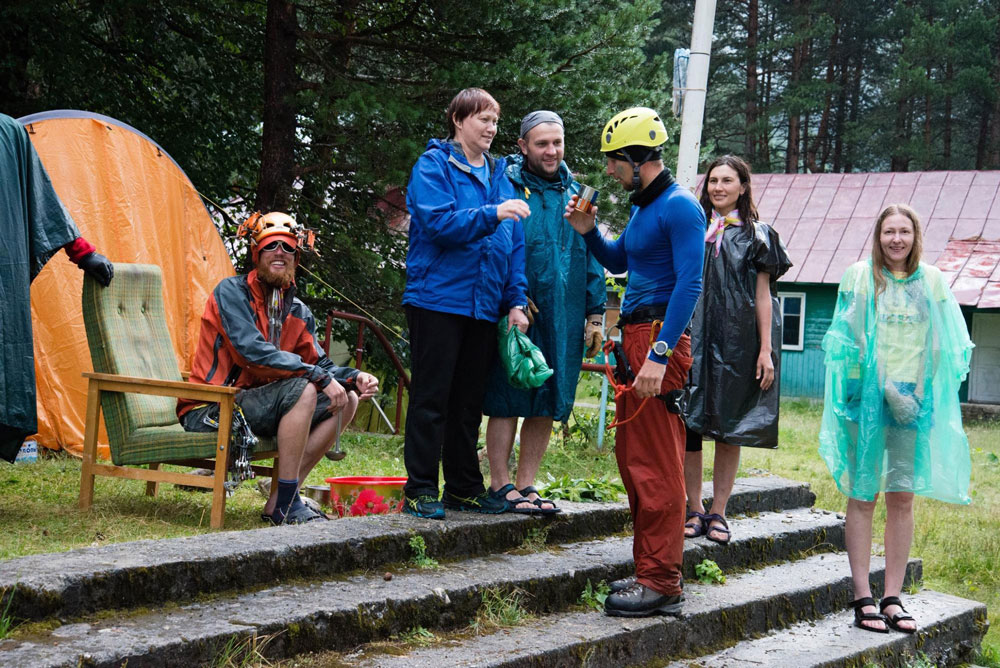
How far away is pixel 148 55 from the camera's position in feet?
30.7

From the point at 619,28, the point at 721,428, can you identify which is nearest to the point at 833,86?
the point at 619,28

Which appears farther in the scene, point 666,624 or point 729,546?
point 729,546

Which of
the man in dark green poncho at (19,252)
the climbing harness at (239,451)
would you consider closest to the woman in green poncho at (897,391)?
the climbing harness at (239,451)

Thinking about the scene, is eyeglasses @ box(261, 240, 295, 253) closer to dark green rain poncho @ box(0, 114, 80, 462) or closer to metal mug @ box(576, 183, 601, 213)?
dark green rain poncho @ box(0, 114, 80, 462)

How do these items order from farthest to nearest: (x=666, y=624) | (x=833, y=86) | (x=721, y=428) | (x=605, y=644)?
(x=833, y=86) → (x=721, y=428) → (x=666, y=624) → (x=605, y=644)

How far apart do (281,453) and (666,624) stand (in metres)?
1.75

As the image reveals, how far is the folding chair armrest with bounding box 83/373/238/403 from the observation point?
13.8 feet

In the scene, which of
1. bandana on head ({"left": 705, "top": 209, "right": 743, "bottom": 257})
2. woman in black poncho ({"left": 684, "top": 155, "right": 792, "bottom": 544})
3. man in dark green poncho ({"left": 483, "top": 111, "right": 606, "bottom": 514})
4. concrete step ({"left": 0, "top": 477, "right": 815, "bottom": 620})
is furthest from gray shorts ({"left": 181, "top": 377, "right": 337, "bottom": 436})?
bandana on head ({"left": 705, "top": 209, "right": 743, "bottom": 257})

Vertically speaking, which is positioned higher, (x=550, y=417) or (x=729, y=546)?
(x=550, y=417)

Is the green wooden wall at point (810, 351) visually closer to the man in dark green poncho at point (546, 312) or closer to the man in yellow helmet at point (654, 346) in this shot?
the man in dark green poncho at point (546, 312)

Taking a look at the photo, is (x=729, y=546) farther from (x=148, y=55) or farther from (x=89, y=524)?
(x=148, y=55)

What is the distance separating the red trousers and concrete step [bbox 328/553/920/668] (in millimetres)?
224

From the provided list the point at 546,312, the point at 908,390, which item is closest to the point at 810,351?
the point at 908,390

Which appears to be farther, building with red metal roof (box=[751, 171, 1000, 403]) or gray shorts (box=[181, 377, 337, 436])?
building with red metal roof (box=[751, 171, 1000, 403])
